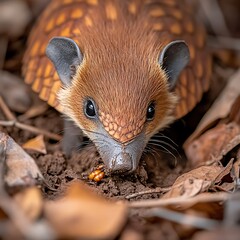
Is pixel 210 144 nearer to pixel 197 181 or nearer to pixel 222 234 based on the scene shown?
pixel 197 181

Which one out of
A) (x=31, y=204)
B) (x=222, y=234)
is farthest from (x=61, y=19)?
(x=222, y=234)

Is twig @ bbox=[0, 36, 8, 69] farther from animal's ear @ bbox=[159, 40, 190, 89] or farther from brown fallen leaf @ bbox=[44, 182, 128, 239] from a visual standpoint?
brown fallen leaf @ bbox=[44, 182, 128, 239]

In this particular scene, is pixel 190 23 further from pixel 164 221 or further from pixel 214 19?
pixel 164 221

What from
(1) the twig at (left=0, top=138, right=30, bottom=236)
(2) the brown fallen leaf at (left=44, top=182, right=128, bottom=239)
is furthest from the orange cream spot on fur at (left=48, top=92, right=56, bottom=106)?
(2) the brown fallen leaf at (left=44, top=182, right=128, bottom=239)

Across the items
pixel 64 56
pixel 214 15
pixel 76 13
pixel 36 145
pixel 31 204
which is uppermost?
pixel 76 13

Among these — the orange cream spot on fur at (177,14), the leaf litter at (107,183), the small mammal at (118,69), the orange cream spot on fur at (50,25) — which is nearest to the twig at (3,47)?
the leaf litter at (107,183)

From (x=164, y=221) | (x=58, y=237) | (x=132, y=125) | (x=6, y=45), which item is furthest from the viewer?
(x=6, y=45)

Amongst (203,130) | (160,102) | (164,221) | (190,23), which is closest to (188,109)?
(203,130)
